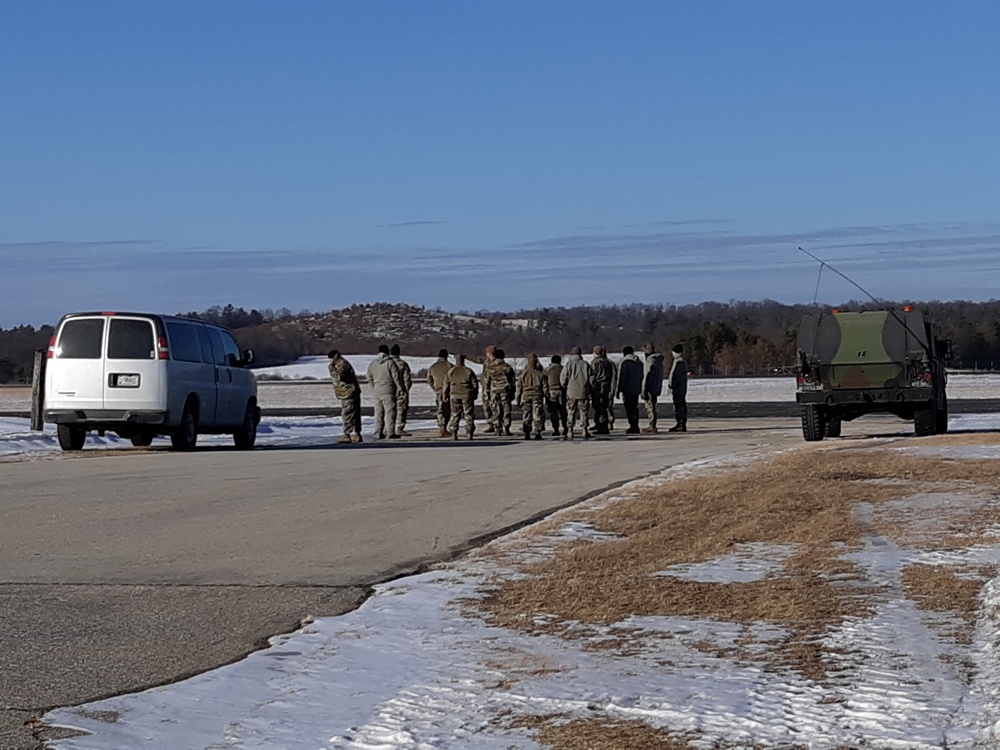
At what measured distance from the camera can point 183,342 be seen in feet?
69.6

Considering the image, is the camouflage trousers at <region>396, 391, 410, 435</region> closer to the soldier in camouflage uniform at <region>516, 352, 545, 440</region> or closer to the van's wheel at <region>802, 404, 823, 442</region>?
the soldier in camouflage uniform at <region>516, 352, 545, 440</region>

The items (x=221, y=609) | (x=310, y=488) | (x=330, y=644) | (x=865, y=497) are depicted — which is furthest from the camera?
(x=310, y=488)

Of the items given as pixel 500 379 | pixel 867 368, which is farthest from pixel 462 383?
pixel 867 368

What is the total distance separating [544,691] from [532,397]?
827 inches

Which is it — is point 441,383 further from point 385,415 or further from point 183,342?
point 183,342

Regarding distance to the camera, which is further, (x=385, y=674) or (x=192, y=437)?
(x=192, y=437)

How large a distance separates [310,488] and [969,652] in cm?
928

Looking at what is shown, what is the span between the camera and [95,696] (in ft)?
18.8

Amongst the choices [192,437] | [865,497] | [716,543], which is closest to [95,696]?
[716,543]

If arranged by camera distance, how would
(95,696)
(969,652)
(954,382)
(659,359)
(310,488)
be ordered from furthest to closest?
(954,382)
(659,359)
(310,488)
(969,652)
(95,696)

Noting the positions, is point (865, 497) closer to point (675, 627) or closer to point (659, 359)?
point (675, 627)

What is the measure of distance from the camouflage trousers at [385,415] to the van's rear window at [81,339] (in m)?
7.21

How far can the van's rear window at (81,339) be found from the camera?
2036cm

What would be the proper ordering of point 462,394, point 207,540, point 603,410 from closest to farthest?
point 207,540
point 462,394
point 603,410
